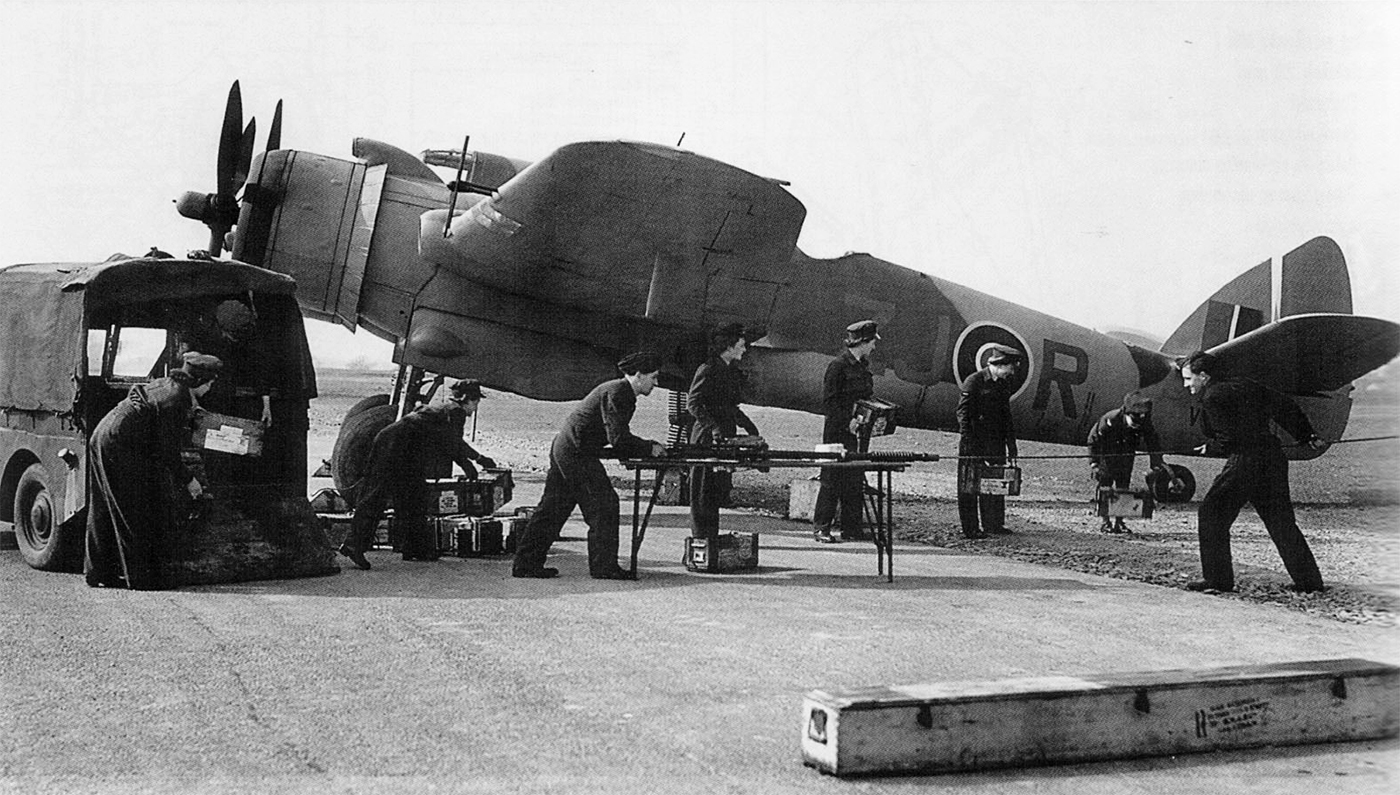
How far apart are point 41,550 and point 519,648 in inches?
175

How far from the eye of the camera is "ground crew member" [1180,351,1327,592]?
8.70 meters

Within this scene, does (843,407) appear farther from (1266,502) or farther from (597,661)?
(597,661)

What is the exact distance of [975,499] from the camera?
484 inches

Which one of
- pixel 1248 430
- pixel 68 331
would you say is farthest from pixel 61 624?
pixel 1248 430

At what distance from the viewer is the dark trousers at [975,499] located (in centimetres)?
1225

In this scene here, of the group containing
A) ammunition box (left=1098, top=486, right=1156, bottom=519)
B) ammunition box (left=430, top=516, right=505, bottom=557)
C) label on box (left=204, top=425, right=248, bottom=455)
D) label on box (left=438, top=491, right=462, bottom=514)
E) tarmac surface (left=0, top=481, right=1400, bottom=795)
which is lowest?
tarmac surface (left=0, top=481, right=1400, bottom=795)

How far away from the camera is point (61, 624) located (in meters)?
6.84

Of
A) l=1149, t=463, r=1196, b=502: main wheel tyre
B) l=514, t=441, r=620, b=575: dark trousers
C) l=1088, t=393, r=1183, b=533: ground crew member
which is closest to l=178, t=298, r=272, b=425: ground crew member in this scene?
l=514, t=441, r=620, b=575: dark trousers

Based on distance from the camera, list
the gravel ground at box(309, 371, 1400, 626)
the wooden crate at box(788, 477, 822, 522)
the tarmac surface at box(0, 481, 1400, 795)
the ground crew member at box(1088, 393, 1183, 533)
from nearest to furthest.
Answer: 1. the tarmac surface at box(0, 481, 1400, 795)
2. the gravel ground at box(309, 371, 1400, 626)
3. the ground crew member at box(1088, 393, 1183, 533)
4. the wooden crate at box(788, 477, 822, 522)

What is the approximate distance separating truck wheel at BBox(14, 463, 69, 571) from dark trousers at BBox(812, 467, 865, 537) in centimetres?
625

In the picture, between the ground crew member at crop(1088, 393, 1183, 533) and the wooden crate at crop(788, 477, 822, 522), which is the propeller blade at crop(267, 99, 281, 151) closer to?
the wooden crate at crop(788, 477, 822, 522)

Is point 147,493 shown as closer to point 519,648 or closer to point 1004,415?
point 519,648

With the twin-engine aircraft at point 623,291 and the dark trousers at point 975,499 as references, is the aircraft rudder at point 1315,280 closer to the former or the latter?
the twin-engine aircraft at point 623,291

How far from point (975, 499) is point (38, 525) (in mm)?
7995
